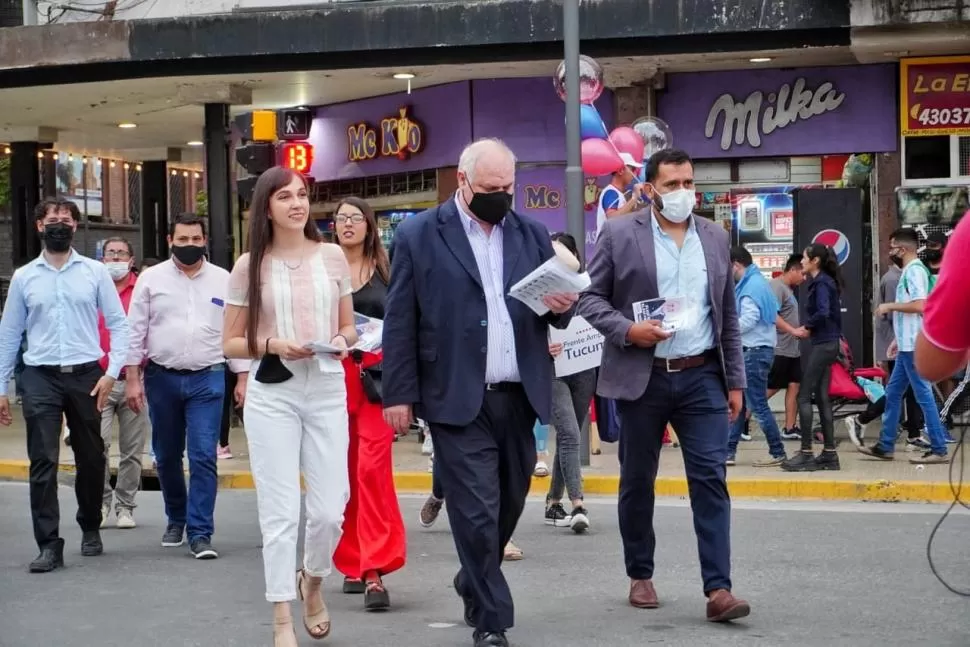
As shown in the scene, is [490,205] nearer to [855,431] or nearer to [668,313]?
[668,313]

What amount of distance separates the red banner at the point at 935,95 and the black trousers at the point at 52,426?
10.6 metres

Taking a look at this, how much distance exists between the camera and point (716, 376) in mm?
7121

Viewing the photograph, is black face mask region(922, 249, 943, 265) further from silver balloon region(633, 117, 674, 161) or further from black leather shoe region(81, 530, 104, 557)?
black leather shoe region(81, 530, 104, 557)

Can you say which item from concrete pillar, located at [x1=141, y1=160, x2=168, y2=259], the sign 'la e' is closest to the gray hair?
the sign 'la e'

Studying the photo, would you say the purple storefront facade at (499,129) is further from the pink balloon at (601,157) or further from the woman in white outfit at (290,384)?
the woman in white outfit at (290,384)

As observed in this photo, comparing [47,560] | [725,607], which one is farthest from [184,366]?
[725,607]

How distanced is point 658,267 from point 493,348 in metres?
1.15

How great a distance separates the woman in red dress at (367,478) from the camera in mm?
7629

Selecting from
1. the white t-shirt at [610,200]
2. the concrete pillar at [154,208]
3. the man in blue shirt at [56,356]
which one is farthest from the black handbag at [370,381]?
the concrete pillar at [154,208]

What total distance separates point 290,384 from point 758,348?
7.51m

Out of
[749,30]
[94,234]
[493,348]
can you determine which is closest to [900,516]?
[493,348]

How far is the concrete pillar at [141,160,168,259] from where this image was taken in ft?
85.5

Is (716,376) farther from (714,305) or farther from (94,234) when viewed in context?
(94,234)

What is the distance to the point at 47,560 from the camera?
28.8 ft
